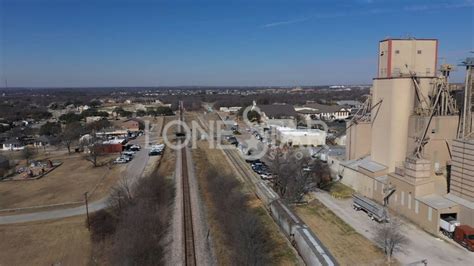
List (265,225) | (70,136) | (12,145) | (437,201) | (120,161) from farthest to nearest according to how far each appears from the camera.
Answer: (12,145) < (70,136) < (120,161) < (265,225) < (437,201)

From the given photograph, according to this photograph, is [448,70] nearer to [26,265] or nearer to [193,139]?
[26,265]

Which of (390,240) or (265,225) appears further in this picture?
(265,225)

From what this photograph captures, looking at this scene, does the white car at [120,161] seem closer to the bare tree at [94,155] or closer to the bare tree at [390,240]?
the bare tree at [94,155]

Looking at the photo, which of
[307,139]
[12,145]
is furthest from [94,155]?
[307,139]

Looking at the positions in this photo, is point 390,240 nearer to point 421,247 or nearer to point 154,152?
point 421,247

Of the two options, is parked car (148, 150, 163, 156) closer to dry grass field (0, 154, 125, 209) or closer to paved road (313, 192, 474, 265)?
dry grass field (0, 154, 125, 209)

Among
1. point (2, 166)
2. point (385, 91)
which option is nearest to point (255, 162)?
point (385, 91)

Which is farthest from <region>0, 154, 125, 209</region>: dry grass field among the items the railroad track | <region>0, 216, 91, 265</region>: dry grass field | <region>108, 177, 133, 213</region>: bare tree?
the railroad track
